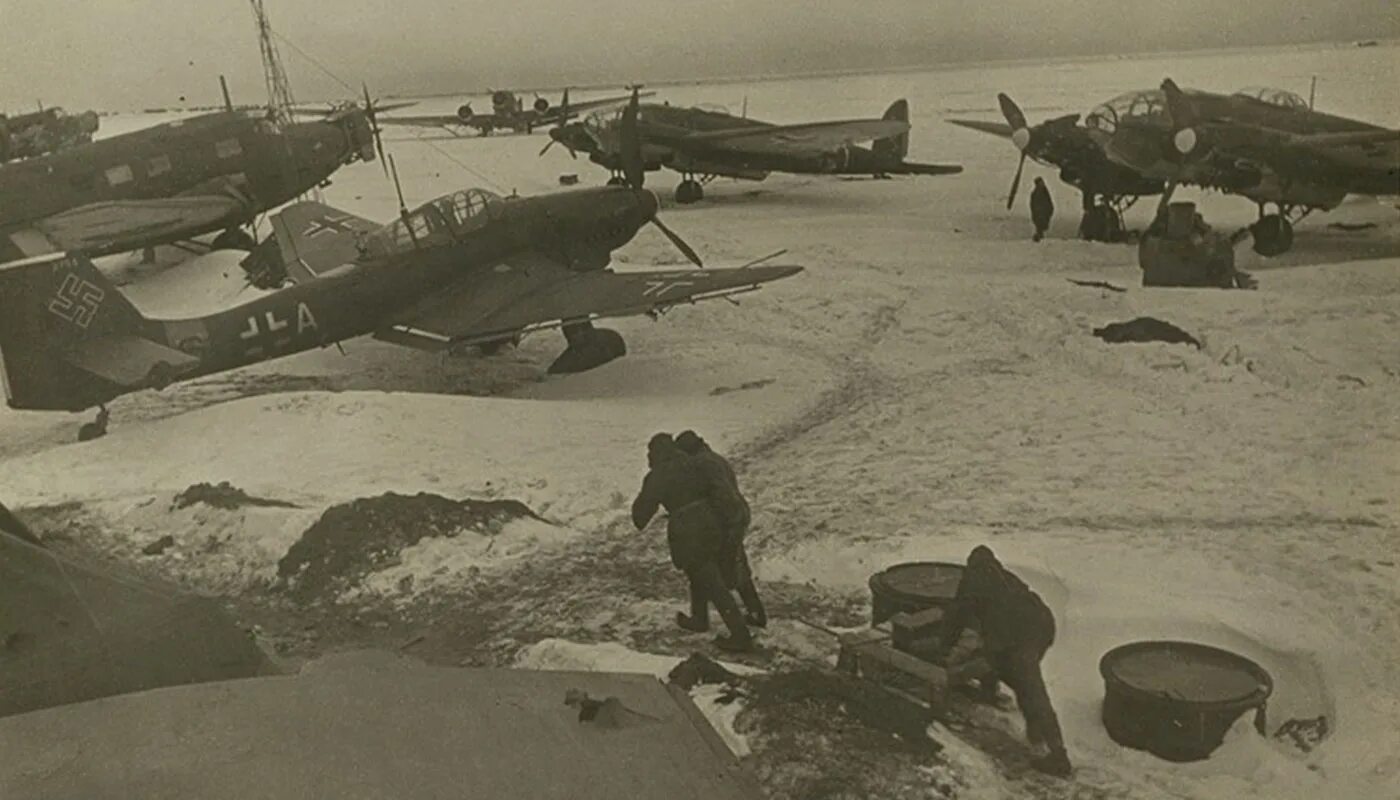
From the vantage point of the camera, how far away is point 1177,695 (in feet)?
14.2

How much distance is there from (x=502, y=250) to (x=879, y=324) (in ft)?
10.2

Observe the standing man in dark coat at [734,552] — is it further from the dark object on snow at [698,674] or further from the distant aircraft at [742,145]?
the distant aircraft at [742,145]

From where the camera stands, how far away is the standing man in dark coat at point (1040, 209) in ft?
44.0

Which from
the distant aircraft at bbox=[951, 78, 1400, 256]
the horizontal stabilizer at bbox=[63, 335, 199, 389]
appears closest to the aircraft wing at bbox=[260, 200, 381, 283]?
the horizontal stabilizer at bbox=[63, 335, 199, 389]

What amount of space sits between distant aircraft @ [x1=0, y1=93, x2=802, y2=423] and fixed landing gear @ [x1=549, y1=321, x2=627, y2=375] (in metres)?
0.01

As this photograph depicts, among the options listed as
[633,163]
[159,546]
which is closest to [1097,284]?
[633,163]

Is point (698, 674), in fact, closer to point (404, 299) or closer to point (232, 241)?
point (404, 299)

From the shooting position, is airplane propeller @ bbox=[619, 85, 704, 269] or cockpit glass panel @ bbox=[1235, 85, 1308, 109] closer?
airplane propeller @ bbox=[619, 85, 704, 269]

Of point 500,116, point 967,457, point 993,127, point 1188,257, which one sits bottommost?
point 967,457

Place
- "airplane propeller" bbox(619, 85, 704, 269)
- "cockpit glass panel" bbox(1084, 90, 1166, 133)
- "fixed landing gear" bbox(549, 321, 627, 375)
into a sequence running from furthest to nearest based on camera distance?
1. "cockpit glass panel" bbox(1084, 90, 1166, 133)
2. "airplane propeller" bbox(619, 85, 704, 269)
3. "fixed landing gear" bbox(549, 321, 627, 375)

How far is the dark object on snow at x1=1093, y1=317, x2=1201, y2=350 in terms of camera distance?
8445 millimetres

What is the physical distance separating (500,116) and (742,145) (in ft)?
16.8

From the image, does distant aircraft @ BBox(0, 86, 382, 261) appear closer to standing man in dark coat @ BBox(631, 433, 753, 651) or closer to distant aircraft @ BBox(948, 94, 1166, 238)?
standing man in dark coat @ BBox(631, 433, 753, 651)

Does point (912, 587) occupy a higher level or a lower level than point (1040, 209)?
lower
